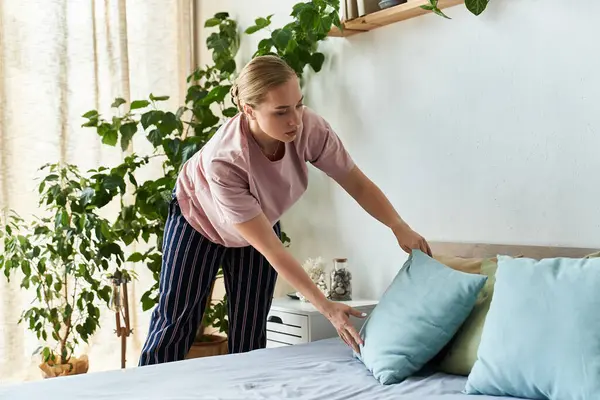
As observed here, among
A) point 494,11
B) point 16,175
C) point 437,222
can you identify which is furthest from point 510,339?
point 16,175

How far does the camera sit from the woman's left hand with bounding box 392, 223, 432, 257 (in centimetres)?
232

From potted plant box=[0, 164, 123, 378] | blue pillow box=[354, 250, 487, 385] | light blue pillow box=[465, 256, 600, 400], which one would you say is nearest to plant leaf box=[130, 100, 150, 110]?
potted plant box=[0, 164, 123, 378]

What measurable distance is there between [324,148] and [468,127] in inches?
22.1

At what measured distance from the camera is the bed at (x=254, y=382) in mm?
1819

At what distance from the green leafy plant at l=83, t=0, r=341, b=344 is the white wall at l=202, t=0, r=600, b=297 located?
7.0 inches

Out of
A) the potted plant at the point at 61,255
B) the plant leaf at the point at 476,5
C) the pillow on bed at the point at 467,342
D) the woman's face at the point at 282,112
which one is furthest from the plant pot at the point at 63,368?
the plant leaf at the point at 476,5

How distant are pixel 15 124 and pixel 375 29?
1.68m

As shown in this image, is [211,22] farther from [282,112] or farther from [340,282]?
[282,112]

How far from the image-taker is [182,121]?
343 cm

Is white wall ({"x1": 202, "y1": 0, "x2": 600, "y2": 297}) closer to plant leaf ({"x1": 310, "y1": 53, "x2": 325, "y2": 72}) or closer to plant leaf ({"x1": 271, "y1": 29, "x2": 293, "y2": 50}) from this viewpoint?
plant leaf ({"x1": 310, "y1": 53, "x2": 325, "y2": 72})

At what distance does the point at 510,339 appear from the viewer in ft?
5.81

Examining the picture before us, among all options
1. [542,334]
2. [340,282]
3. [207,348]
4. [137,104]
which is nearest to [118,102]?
[137,104]

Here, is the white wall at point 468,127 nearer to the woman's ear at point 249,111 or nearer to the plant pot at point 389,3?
the plant pot at point 389,3

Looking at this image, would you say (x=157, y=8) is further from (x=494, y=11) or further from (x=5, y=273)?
(x=494, y=11)
